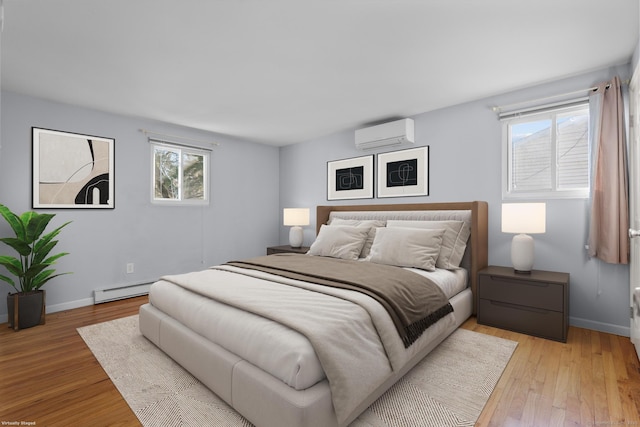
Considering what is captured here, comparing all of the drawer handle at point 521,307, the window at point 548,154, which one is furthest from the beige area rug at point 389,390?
the window at point 548,154

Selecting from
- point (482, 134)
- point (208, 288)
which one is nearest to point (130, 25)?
point (208, 288)

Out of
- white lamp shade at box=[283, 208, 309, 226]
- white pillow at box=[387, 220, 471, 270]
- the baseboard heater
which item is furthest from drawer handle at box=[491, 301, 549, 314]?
the baseboard heater

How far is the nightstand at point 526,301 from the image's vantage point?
2.63 m

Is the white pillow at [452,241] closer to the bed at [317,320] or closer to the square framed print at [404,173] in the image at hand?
the bed at [317,320]

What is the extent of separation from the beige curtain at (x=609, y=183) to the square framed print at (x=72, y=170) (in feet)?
16.9

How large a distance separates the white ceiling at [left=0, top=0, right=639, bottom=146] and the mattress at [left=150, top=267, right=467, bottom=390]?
6.19 ft

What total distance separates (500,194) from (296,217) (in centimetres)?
286

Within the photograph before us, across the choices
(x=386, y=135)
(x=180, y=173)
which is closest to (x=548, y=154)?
(x=386, y=135)

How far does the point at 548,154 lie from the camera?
3.17 meters

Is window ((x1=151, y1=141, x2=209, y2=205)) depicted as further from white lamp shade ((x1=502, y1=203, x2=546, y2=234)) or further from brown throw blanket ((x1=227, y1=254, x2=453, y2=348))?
white lamp shade ((x1=502, y1=203, x2=546, y2=234))

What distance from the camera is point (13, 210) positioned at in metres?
3.28

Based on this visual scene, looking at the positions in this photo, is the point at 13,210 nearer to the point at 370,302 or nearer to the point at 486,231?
the point at 370,302

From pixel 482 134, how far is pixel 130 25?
3.43 m

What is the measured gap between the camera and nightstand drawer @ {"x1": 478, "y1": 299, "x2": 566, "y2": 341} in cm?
265
